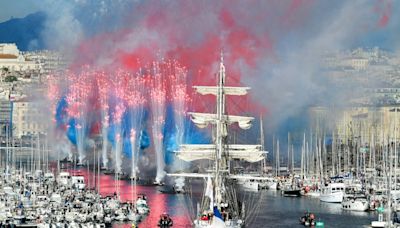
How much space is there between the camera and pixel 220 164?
4328 cm

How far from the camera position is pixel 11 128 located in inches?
4429

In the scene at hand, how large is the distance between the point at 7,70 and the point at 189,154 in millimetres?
109853

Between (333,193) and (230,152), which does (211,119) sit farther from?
(333,193)

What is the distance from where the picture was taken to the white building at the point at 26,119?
107 m

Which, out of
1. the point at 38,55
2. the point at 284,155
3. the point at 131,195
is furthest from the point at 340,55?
the point at 38,55

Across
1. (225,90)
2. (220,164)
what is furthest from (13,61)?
(220,164)

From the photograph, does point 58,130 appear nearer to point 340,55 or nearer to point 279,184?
point 340,55

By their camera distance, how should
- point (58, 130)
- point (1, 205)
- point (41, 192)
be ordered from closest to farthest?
1. point (1, 205)
2. point (41, 192)
3. point (58, 130)

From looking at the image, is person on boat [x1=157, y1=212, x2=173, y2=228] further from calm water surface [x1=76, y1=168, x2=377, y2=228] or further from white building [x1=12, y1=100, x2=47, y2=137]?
white building [x1=12, y1=100, x2=47, y2=137]

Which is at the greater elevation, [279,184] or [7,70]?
[7,70]

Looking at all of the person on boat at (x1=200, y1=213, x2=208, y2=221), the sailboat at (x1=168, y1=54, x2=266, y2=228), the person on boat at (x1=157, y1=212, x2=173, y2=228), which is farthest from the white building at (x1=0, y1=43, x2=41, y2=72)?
the person on boat at (x1=200, y1=213, x2=208, y2=221)

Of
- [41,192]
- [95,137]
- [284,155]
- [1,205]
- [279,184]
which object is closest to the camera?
[1,205]

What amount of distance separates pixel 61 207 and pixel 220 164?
24.7 ft

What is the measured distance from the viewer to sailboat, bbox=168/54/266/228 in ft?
131
